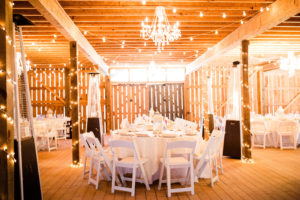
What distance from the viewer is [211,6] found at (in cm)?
497

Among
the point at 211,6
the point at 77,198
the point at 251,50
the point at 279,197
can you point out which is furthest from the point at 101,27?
the point at 251,50

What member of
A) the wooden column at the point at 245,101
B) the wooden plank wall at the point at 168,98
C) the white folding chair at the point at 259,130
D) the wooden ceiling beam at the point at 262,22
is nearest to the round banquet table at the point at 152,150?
the wooden column at the point at 245,101

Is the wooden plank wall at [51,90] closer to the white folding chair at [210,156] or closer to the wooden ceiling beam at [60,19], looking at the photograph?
the wooden ceiling beam at [60,19]

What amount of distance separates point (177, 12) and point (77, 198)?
4112 mm

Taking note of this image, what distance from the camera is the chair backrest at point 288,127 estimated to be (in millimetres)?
7426

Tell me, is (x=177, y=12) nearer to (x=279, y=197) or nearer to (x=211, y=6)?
(x=211, y=6)

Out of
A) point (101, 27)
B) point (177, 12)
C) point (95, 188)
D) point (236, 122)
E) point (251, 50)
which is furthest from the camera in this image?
point (251, 50)

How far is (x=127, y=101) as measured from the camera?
12508 mm

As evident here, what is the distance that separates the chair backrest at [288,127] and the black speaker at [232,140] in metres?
1.96

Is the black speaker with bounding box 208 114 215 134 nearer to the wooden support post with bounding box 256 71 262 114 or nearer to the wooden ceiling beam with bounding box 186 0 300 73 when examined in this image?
the wooden ceiling beam with bounding box 186 0 300 73

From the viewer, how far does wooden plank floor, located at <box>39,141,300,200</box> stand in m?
3.91

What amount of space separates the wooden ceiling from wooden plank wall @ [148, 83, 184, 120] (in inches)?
133

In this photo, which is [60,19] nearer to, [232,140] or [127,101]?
[232,140]

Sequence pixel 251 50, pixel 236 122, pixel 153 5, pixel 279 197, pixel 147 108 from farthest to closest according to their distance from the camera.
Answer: pixel 147 108 → pixel 251 50 → pixel 236 122 → pixel 153 5 → pixel 279 197
